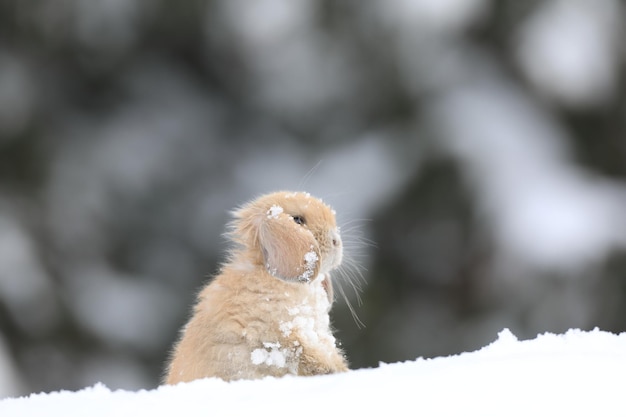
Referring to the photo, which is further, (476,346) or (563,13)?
(563,13)

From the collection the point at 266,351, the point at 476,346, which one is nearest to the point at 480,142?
the point at 476,346

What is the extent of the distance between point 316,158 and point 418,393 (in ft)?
26.5

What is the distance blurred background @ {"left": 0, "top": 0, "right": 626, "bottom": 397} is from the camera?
9.14m

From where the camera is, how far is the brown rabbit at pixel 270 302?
2969mm

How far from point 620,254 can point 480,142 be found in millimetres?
1732

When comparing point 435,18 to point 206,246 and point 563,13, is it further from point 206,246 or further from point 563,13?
point 206,246

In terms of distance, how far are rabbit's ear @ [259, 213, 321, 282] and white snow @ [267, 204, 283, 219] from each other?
0.06m

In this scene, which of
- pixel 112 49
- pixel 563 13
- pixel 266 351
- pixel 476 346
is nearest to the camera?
pixel 266 351

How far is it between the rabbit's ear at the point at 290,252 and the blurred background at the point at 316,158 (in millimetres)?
5605

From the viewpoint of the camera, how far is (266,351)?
2967 mm

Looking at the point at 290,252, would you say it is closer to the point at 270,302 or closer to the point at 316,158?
the point at 270,302

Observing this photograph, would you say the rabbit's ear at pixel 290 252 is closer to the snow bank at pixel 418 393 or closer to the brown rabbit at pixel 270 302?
the brown rabbit at pixel 270 302

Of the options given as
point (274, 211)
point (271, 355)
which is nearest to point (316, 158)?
point (274, 211)

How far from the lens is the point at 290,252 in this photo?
10.3ft
